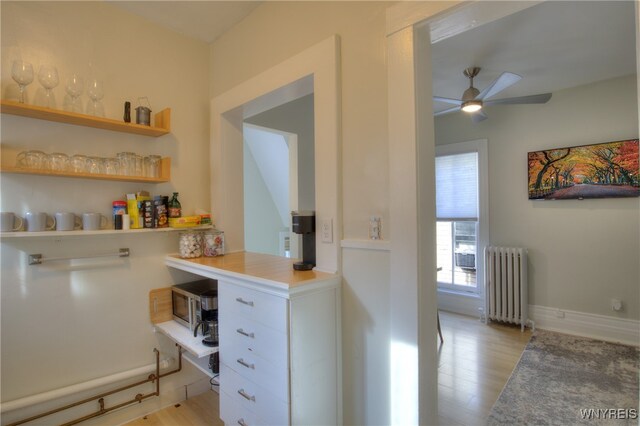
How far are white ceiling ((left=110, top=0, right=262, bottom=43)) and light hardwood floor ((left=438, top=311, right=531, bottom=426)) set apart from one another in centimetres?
298

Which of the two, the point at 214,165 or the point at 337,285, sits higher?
the point at 214,165

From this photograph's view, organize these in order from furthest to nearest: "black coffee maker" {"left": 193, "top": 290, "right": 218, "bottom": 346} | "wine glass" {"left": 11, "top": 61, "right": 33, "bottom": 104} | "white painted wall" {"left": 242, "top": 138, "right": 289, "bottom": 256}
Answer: "white painted wall" {"left": 242, "top": 138, "right": 289, "bottom": 256} < "black coffee maker" {"left": 193, "top": 290, "right": 218, "bottom": 346} < "wine glass" {"left": 11, "top": 61, "right": 33, "bottom": 104}

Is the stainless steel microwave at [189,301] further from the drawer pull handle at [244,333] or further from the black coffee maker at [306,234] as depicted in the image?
the black coffee maker at [306,234]

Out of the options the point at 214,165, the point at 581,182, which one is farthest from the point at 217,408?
the point at 581,182

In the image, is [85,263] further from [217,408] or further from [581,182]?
[581,182]

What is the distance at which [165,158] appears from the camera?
198 cm

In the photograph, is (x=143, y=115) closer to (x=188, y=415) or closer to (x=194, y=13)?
(x=194, y=13)

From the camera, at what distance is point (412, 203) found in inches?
45.0

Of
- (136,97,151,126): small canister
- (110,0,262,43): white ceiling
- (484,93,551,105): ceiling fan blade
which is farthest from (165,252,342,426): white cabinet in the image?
(484,93,551,105): ceiling fan blade

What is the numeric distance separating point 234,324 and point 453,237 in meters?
3.49

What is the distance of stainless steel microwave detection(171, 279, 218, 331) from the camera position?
1.82 metres

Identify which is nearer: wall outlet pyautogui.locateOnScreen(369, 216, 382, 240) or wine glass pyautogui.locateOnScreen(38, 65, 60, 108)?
wall outlet pyautogui.locateOnScreen(369, 216, 382, 240)

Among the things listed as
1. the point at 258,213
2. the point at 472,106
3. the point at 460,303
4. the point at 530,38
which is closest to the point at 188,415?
the point at 258,213

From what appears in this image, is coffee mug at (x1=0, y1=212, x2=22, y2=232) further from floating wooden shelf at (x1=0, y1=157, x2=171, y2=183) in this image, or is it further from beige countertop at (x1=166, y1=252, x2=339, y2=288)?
beige countertop at (x1=166, y1=252, x2=339, y2=288)
